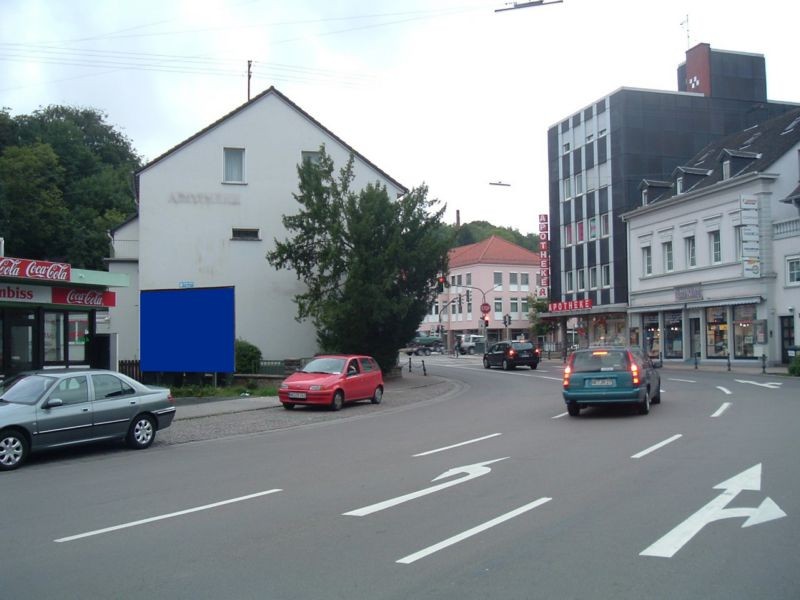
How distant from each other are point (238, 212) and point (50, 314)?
12914 millimetres

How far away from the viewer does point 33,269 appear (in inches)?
849

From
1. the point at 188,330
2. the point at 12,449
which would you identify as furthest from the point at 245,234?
the point at 12,449

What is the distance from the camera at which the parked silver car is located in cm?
1260

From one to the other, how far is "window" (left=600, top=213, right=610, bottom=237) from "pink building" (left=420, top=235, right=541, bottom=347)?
3401 cm

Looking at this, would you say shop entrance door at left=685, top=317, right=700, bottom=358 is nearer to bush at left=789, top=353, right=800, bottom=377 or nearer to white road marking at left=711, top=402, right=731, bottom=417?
bush at left=789, top=353, right=800, bottom=377

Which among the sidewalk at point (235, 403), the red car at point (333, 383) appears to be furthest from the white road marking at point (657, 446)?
the sidewalk at point (235, 403)

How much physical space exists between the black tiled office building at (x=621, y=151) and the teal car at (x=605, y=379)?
34.1 meters

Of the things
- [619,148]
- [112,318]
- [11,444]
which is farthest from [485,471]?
[619,148]

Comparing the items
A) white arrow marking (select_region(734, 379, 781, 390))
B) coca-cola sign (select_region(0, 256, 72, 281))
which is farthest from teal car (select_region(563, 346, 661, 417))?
coca-cola sign (select_region(0, 256, 72, 281))

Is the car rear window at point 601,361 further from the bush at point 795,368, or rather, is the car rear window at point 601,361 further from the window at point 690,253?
the window at point 690,253

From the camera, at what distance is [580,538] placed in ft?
23.1

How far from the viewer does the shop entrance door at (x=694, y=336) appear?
151 ft

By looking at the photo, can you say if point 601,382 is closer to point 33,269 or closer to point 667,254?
point 33,269

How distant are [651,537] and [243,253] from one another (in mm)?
30010
